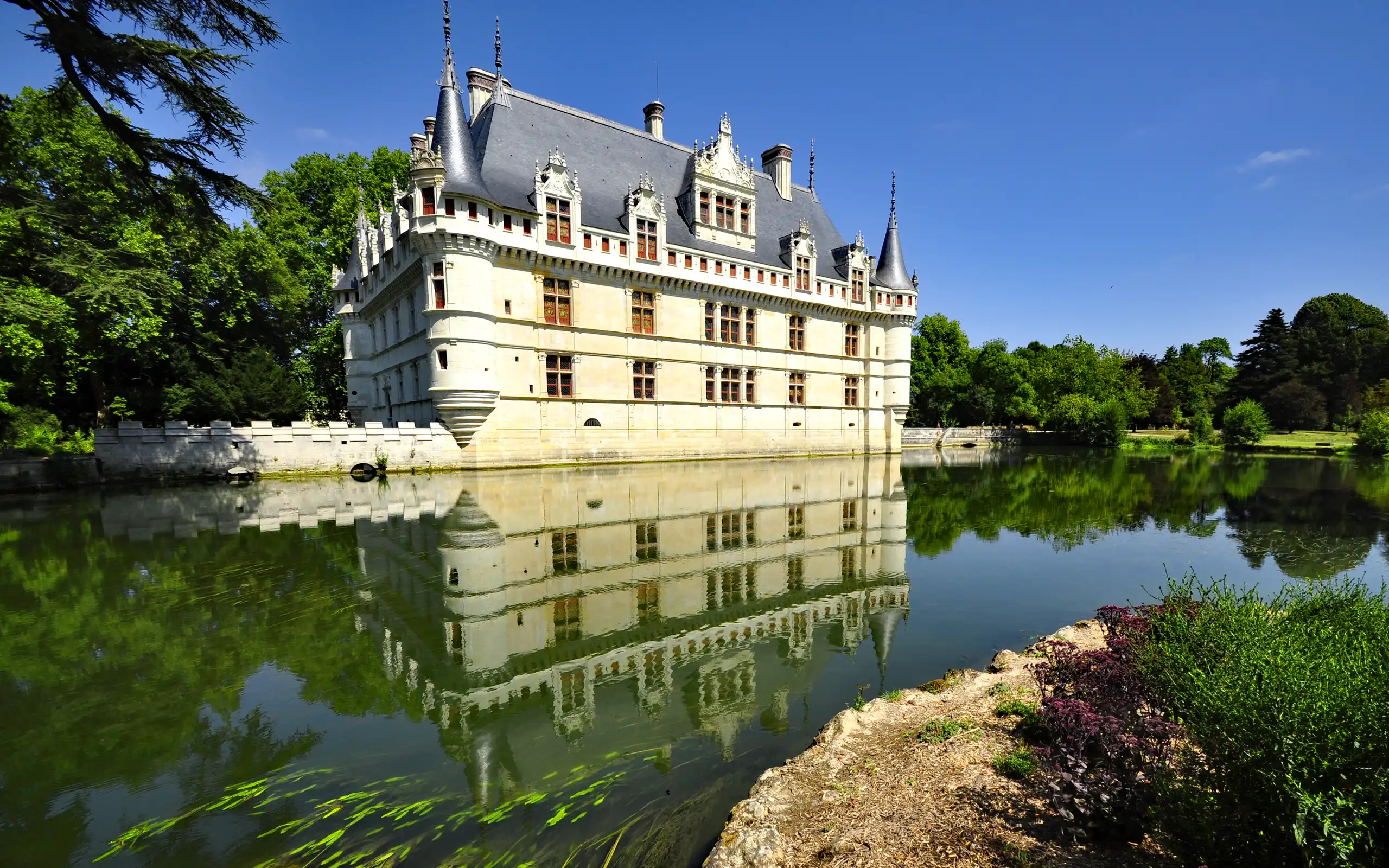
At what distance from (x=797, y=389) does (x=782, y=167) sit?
533 inches

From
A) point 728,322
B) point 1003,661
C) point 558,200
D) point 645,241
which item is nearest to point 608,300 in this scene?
point 645,241

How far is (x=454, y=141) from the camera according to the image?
2039 cm

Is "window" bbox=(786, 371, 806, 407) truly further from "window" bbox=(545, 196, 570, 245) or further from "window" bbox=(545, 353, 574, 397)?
"window" bbox=(545, 196, 570, 245)

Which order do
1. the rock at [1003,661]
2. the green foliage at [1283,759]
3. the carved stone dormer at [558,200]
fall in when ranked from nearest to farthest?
the green foliage at [1283,759], the rock at [1003,661], the carved stone dormer at [558,200]

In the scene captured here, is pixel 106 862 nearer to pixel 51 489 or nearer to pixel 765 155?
pixel 51 489

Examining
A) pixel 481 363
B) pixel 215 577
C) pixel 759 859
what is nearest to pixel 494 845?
pixel 759 859

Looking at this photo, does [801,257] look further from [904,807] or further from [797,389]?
[904,807]

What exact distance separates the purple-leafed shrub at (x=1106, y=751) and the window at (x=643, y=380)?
2260 centimetres

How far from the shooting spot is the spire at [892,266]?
32969 millimetres

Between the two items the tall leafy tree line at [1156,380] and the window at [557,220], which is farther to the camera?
the tall leafy tree line at [1156,380]

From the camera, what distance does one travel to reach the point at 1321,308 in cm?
4856

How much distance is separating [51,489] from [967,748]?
1000 inches

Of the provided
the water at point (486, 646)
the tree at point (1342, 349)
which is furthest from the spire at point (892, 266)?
the tree at point (1342, 349)

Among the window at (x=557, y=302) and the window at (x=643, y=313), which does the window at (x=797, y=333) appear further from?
the window at (x=557, y=302)
